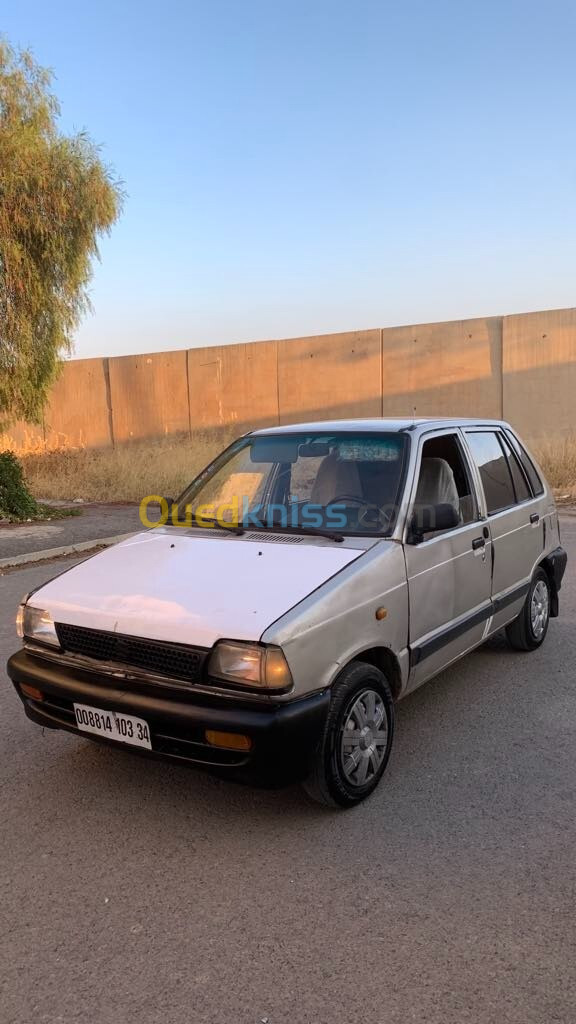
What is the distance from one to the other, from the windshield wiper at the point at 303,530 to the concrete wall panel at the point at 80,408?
908 inches

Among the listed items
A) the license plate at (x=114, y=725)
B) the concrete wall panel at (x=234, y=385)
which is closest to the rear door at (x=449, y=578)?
the license plate at (x=114, y=725)

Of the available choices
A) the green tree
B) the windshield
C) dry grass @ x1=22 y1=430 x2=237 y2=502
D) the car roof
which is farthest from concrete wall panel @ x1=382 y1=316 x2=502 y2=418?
the windshield

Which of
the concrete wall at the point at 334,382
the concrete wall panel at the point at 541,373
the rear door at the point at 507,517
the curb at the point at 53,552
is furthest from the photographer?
the concrete wall at the point at 334,382

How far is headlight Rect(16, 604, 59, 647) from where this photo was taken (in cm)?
333

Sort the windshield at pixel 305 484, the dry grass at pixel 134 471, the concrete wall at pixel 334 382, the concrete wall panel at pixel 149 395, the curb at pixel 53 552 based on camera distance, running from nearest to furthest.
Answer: the windshield at pixel 305 484
the curb at pixel 53 552
the dry grass at pixel 134 471
the concrete wall at pixel 334 382
the concrete wall panel at pixel 149 395

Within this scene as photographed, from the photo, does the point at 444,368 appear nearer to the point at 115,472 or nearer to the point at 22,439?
the point at 115,472

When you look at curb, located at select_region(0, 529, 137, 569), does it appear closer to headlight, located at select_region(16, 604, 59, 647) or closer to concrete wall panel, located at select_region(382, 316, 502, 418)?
headlight, located at select_region(16, 604, 59, 647)

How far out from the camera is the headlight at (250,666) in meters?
2.77

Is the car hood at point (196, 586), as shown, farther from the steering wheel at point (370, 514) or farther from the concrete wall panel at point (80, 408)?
Answer: the concrete wall panel at point (80, 408)

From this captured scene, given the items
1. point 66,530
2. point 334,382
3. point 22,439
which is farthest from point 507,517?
point 22,439

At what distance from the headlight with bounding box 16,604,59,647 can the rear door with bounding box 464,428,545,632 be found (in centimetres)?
258

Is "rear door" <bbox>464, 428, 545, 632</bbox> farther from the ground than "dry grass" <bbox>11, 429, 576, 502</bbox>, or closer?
farther from the ground

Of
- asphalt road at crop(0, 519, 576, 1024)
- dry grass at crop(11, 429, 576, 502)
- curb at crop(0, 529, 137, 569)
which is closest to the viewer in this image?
asphalt road at crop(0, 519, 576, 1024)

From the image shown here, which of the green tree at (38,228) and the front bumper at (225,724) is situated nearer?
the front bumper at (225,724)
